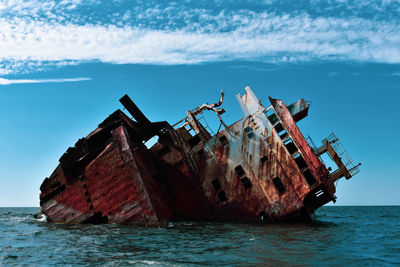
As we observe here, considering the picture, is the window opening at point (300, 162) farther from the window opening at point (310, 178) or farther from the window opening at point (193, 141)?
the window opening at point (193, 141)

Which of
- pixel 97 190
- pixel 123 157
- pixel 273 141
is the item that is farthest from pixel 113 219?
pixel 273 141

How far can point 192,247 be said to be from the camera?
9242mm

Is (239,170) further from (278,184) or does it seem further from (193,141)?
(193,141)

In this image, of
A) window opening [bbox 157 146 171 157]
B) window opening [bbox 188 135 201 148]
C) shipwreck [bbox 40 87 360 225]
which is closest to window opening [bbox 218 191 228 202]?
shipwreck [bbox 40 87 360 225]

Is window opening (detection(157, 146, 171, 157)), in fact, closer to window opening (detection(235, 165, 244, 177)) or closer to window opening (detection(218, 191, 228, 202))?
window opening (detection(218, 191, 228, 202))

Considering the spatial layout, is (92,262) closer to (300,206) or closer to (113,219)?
(113,219)

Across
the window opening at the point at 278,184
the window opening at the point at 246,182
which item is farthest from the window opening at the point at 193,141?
the window opening at the point at 278,184

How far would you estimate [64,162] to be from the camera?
50.6 feet

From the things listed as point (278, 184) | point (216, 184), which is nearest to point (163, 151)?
point (216, 184)

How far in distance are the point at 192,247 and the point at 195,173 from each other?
6.34 m

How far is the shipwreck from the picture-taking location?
44.4ft

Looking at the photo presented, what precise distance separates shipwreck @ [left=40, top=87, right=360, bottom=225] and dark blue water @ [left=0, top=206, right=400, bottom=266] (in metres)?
1.17

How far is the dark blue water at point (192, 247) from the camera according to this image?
7.77 meters

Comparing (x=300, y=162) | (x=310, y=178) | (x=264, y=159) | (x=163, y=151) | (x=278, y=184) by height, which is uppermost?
(x=163, y=151)
